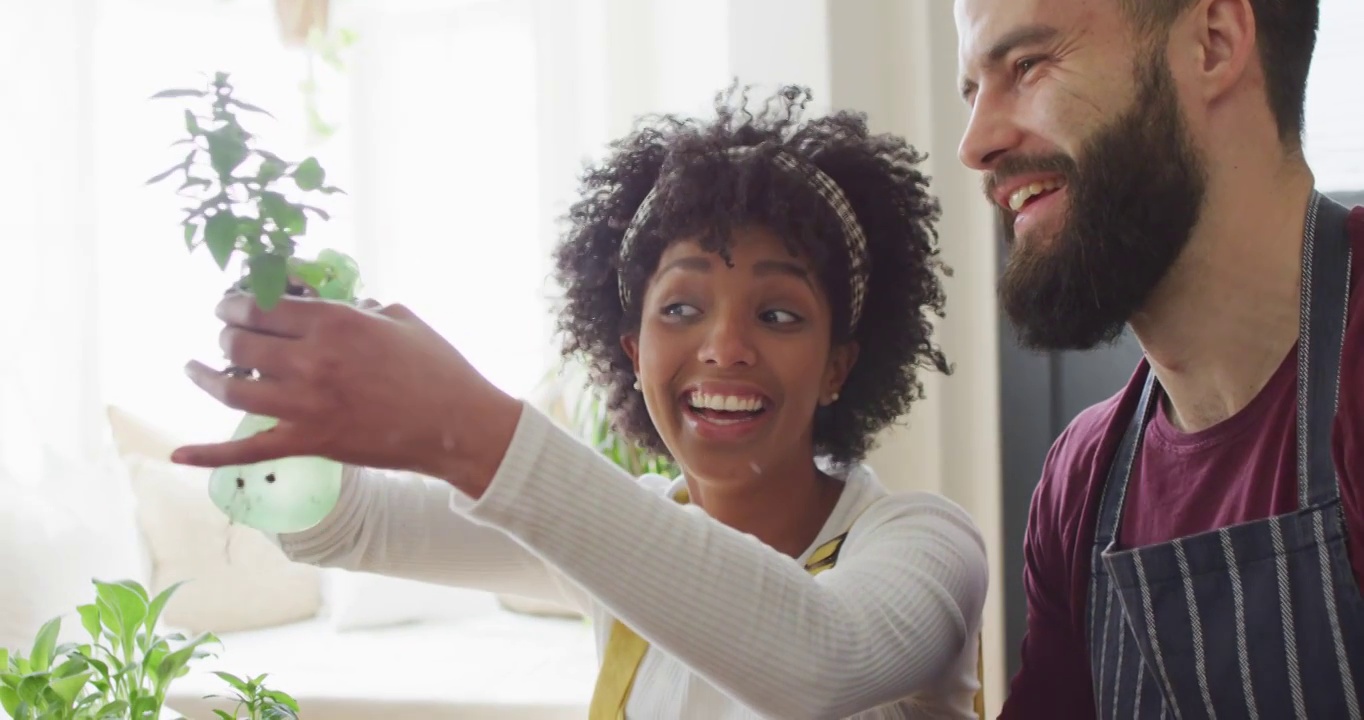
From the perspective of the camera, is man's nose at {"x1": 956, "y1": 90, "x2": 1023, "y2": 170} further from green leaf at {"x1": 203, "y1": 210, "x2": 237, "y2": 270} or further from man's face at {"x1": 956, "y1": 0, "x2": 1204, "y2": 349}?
green leaf at {"x1": 203, "y1": 210, "x2": 237, "y2": 270}

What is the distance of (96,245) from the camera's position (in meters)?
2.75

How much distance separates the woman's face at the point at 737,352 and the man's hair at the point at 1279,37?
0.37m

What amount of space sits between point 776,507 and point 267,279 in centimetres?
68

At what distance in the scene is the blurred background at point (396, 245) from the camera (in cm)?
249

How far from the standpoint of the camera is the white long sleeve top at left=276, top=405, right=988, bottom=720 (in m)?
0.81

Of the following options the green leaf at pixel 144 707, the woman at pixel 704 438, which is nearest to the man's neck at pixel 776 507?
the woman at pixel 704 438

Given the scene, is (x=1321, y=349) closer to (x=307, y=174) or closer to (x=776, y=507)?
(x=776, y=507)

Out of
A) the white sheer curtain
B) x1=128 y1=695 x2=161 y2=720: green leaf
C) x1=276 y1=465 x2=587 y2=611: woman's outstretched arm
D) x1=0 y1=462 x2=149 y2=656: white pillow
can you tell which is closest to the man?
x1=276 y1=465 x2=587 y2=611: woman's outstretched arm

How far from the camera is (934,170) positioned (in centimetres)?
255

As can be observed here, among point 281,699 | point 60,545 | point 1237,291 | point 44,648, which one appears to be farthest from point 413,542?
point 60,545

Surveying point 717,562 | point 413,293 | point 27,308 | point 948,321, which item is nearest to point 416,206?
point 413,293

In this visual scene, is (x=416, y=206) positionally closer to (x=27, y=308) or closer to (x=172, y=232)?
(x=172, y=232)

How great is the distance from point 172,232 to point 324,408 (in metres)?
2.42

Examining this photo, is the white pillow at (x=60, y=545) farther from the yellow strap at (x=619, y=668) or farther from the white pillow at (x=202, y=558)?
the yellow strap at (x=619, y=668)
